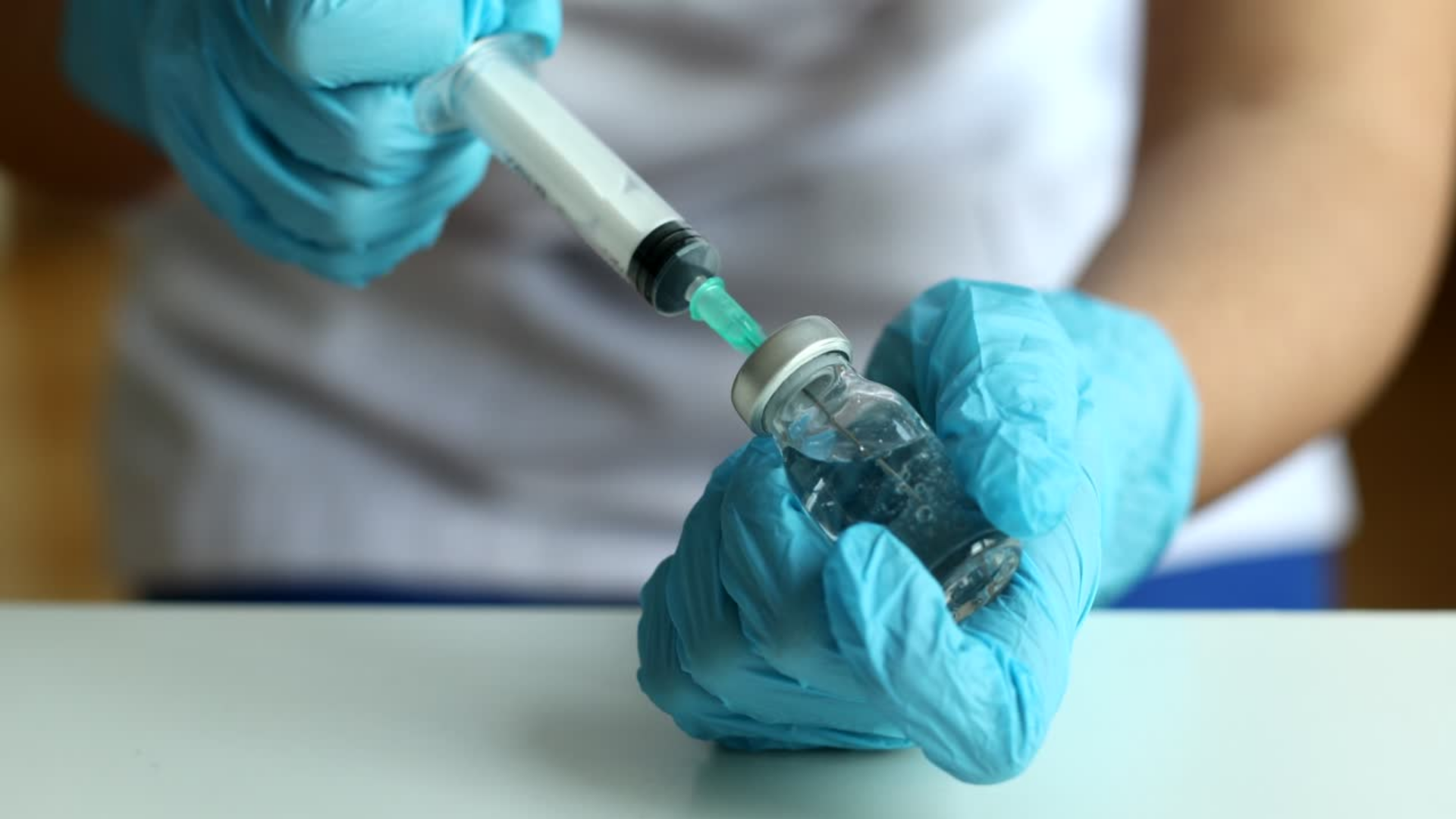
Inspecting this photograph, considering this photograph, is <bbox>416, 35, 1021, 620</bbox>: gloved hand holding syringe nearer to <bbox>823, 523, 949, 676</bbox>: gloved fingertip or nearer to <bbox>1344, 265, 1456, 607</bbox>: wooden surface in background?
<bbox>823, 523, 949, 676</bbox>: gloved fingertip

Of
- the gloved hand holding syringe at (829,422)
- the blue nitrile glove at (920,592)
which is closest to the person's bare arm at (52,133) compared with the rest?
the gloved hand holding syringe at (829,422)

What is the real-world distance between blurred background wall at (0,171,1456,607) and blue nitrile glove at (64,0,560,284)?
1.27m

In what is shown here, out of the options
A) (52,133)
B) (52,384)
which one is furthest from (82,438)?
(52,133)

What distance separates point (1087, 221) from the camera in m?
1.05

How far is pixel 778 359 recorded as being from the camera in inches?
20.0

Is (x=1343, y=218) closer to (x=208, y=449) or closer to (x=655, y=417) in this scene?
(x=655, y=417)

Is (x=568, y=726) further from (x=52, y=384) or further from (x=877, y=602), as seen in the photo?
(x=52, y=384)

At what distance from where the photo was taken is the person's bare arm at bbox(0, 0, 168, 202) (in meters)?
1.02

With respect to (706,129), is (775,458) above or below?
below

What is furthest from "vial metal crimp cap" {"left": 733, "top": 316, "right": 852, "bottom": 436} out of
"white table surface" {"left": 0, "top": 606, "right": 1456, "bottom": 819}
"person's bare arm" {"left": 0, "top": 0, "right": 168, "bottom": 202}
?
"person's bare arm" {"left": 0, "top": 0, "right": 168, "bottom": 202}

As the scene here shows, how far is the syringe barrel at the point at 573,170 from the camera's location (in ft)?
2.00

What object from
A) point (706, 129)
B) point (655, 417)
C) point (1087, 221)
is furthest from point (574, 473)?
point (1087, 221)

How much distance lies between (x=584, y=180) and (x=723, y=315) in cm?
10

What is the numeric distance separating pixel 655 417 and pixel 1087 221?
365 mm
